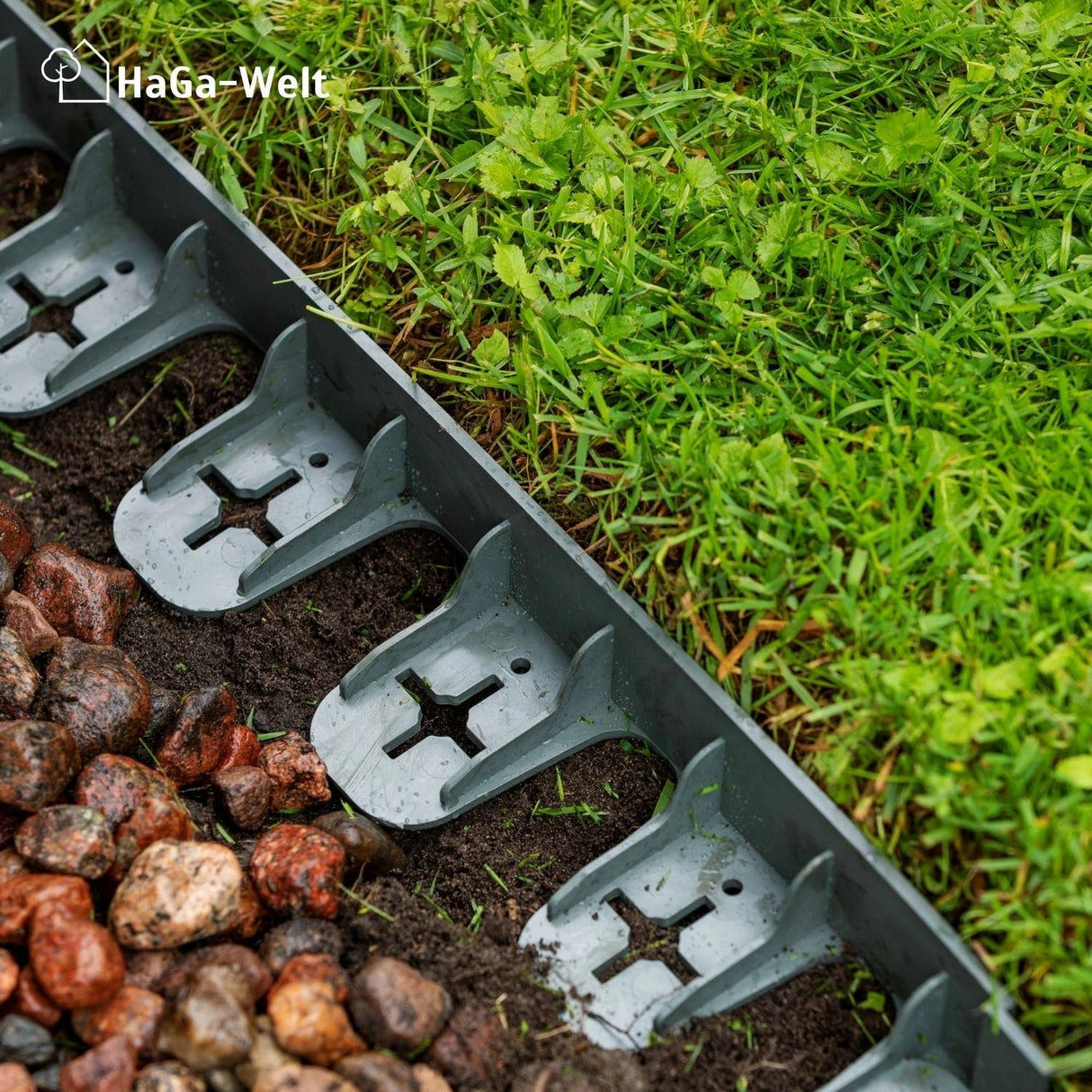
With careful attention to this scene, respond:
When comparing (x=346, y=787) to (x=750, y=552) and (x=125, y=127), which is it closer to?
(x=750, y=552)

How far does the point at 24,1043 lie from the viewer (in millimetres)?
1638

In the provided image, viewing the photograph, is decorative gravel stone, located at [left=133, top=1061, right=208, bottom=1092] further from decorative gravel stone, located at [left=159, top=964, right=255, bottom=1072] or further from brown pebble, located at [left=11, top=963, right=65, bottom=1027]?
brown pebble, located at [left=11, top=963, right=65, bottom=1027]

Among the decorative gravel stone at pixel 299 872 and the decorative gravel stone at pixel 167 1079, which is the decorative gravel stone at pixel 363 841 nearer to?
the decorative gravel stone at pixel 299 872

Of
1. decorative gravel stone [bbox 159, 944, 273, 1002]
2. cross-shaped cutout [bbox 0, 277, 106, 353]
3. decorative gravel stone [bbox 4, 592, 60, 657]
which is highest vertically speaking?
cross-shaped cutout [bbox 0, 277, 106, 353]

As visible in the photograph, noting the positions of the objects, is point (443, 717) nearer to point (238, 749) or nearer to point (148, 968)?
point (238, 749)

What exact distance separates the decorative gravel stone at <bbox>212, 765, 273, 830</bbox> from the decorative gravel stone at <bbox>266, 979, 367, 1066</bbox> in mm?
343

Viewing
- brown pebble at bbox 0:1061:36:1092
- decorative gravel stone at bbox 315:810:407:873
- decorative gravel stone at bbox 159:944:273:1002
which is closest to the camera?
brown pebble at bbox 0:1061:36:1092

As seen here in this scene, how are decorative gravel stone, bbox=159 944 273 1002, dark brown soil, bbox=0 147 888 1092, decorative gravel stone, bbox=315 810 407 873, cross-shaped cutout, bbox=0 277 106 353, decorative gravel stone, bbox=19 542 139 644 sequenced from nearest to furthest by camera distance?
decorative gravel stone, bbox=159 944 273 1002, dark brown soil, bbox=0 147 888 1092, decorative gravel stone, bbox=315 810 407 873, decorative gravel stone, bbox=19 542 139 644, cross-shaped cutout, bbox=0 277 106 353

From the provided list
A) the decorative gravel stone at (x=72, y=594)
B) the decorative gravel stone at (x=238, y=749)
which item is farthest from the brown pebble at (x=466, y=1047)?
the decorative gravel stone at (x=72, y=594)

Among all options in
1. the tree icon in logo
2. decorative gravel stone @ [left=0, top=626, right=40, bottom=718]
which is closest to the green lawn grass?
the tree icon in logo

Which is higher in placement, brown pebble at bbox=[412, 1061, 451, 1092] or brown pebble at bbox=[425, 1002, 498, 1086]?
brown pebble at bbox=[412, 1061, 451, 1092]

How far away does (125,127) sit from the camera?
2529mm

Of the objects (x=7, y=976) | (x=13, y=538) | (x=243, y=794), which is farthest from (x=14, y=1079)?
(x=13, y=538)

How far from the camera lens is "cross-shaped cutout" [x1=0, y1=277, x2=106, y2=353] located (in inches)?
101
